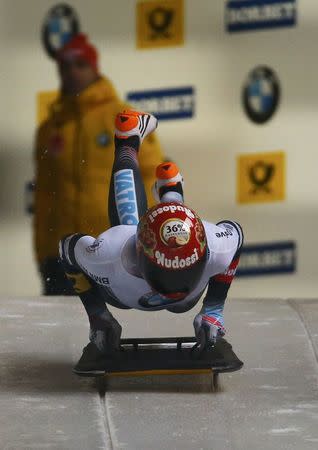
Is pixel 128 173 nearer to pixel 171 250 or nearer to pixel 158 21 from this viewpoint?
pixel 171 250

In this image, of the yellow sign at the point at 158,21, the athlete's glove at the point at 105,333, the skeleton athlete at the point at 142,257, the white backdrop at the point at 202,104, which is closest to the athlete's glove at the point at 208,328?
the skeleton athlete at the point at 142,257

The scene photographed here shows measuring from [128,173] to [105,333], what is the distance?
32 cm

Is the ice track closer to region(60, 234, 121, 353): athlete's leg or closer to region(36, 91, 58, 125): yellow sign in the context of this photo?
region(60, 234, 121, 353): athlete's leg

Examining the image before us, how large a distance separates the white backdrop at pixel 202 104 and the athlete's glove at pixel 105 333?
186cm

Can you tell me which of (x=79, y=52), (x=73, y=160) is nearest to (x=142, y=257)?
(x=73, y=160)

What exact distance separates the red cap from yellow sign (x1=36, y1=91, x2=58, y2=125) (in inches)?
6.6

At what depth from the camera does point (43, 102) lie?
4215 millimetres

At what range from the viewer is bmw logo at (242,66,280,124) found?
4.22 m

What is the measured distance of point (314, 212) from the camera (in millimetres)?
4219

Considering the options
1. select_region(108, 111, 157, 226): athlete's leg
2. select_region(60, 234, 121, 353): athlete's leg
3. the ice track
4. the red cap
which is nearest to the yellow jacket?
the red cap

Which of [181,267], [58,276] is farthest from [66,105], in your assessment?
[181,267]

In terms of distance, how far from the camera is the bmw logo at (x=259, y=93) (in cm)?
422

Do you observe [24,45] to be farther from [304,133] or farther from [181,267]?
[181,267]

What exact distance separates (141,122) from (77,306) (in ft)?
1.86
